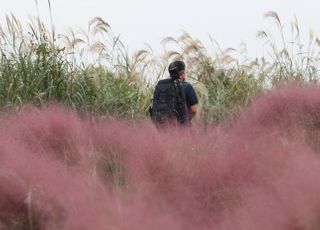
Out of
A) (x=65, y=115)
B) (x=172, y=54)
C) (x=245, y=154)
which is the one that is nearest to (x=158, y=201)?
(x=245, y=154)

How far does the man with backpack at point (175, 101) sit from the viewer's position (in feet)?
20.1

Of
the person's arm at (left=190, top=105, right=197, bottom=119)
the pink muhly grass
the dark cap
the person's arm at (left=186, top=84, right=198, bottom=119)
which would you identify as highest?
the dark cap

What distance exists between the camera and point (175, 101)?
6133 mm

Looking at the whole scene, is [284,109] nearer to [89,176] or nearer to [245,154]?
[245,154]

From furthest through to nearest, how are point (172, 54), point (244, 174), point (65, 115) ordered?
point (172, 54) → point (65, 115) → point (244, 174)

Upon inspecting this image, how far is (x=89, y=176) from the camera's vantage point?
336 centimetres

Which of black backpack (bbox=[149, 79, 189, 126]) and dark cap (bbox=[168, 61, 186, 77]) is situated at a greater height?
dark cap (bbox=[168, 61, 186, 77])

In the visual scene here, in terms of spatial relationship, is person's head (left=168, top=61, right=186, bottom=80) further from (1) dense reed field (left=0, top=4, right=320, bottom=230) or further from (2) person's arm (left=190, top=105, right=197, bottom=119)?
(1) dense reed field (left=0, top=4, right=320, bottom=230)

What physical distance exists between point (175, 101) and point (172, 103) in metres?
0.03

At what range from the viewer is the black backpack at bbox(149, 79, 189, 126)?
6.12 metres

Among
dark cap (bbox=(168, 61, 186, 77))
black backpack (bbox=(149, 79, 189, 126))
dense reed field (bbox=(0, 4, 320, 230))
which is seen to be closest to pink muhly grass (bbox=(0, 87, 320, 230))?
dense reed field (bbox=(0, 4, 320, 230))

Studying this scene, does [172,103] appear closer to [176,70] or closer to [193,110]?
[193,110]

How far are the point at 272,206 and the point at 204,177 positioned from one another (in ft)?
2.46

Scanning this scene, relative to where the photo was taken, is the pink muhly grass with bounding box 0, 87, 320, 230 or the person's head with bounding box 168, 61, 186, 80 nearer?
the pink muhly grass with bounding box 0, 87, 320, 230
